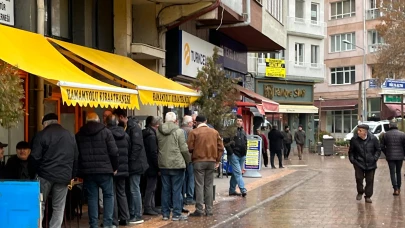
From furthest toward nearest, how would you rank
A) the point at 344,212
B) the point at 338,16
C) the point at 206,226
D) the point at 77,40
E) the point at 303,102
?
the point at 338,16 < the point at 303,102 < the point at 77,40 < the point at 344,212 < the point at 206,226

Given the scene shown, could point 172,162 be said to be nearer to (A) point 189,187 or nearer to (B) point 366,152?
(A) point 189,187

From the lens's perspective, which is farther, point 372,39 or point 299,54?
point 372,39

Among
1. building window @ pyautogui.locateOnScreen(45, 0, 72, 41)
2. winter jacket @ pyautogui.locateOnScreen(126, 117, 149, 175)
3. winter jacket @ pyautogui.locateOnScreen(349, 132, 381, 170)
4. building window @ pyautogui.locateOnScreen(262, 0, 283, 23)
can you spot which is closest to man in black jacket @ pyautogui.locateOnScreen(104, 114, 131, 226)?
winter jacket @ pyautogui.locateOnScreen(126, 117, 149, 175)

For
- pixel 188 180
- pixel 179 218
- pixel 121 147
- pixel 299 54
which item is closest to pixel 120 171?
pixel 121 147

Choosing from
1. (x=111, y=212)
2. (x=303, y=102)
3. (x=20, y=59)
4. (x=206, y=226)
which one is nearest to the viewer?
(x=20, y=59)

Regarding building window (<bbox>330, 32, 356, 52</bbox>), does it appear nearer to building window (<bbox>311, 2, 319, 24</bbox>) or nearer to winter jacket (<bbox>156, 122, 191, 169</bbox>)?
building window (<bbox>311, 2, 319, 24</bbox>)

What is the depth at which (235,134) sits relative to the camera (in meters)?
14.0

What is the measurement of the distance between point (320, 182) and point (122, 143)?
1009 centimetres

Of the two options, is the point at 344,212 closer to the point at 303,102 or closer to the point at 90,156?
the point at 90,156

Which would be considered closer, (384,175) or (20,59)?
(20,59)

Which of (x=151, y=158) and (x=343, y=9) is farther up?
(x=343, y=9)

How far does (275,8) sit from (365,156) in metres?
12.8

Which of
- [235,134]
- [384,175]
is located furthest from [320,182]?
[235,134]

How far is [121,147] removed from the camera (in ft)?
33.3
